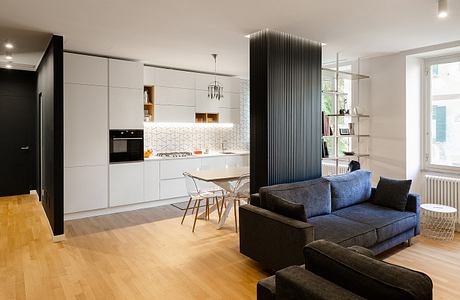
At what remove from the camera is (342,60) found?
221 inches

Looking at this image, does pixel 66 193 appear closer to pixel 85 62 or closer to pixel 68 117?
pixel 68 117

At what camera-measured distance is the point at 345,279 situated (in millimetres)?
1496

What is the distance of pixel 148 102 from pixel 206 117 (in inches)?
51.9

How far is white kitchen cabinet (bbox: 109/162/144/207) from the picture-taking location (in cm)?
534

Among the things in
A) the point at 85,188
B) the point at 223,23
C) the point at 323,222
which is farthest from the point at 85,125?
the point at 323,222

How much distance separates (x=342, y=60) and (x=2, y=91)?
22.1 ft

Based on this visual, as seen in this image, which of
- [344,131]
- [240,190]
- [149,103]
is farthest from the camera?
[149,103]

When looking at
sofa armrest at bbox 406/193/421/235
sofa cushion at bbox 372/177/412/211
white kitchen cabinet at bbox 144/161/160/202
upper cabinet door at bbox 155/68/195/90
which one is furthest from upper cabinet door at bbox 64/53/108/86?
sofa armrest at bbox 406/193/421/235

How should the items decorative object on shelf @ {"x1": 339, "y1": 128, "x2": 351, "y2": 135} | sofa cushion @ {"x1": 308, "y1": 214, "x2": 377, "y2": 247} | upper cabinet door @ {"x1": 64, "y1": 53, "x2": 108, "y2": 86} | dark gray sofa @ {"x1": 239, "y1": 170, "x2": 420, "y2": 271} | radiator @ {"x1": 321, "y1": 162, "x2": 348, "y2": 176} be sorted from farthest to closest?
radiator @ {"x1": 321, "y1": 162, "x2": 348, "y2": 176} < decorative object on shelf @ {"x1": 339, "y1": 128, "x2": 351, "y2": 135} < upper cabinet door @ {"x1": 64, "y1": 53, "x2": 108, "y2": 86} < sofa cushion @ {"x1": 308, "y1": 214, "x2": 377, "y2": 247} < dark gray sofa @ {"x1": 239, "y1": 170, "x2": 420, "y2": 271}

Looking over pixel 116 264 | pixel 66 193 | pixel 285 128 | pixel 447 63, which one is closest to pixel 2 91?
pixel 66 193

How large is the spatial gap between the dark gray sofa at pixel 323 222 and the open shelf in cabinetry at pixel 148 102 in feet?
10.6

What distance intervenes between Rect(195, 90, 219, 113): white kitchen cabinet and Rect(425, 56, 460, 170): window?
3907mm

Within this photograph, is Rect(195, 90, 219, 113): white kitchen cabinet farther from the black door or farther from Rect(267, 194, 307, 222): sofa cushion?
Rect(267, 194, 307, 222): sofa cushion

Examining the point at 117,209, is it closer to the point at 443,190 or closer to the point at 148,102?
the point at 148,102
